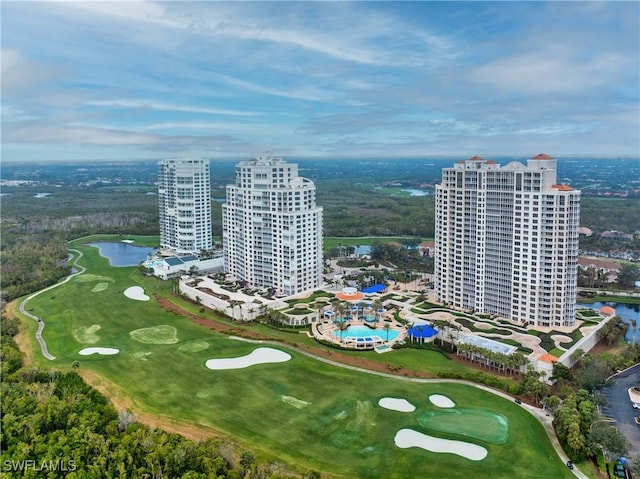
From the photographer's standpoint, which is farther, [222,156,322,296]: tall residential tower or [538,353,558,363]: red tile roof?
[222,156,322,296]: tall residential tower

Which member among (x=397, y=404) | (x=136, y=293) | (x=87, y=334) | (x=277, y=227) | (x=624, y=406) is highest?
(x=277, y=227)

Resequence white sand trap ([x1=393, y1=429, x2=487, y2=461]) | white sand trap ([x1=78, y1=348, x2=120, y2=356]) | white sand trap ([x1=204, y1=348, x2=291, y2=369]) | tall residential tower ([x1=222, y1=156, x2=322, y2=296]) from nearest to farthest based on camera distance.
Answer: white sand trap ([x1=393, y1=429, x2=487, y2=461]) < white sand trap ([x1=204, y1=348, x2=291, y2=369]) < white sand trap ([x1=78, y1=348, x2=120, y2=356]) < tall residential tower ([x1=222, y1=156, x2=322, y2=296])

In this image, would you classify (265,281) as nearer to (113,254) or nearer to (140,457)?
(140,457)

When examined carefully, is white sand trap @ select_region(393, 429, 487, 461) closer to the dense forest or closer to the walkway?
the dense forest

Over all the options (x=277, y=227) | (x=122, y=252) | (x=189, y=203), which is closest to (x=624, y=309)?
(x=277, y=227)

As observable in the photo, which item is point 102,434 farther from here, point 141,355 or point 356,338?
point 356,338

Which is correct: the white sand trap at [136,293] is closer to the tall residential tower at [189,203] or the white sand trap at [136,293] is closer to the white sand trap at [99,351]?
the white sand trap at [99,351]

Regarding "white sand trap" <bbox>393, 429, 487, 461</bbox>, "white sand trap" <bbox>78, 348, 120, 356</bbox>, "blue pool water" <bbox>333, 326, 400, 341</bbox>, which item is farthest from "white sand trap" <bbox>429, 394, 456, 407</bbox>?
"white sand trap" <bbox>78, 348, 120, 356</bbox>
